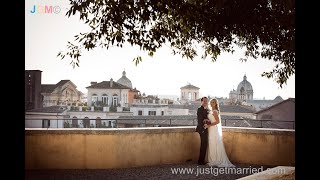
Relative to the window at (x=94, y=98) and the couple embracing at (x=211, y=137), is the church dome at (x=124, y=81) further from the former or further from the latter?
the couple embracing at (x=211, y=137)

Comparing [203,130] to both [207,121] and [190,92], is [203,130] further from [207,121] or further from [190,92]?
[190,92]

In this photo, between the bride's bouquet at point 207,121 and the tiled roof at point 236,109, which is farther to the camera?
the tiled roof at point 236,109

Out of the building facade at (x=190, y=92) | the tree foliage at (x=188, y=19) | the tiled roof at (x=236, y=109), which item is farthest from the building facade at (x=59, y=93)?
the tree foliage at (x=188, y=19)

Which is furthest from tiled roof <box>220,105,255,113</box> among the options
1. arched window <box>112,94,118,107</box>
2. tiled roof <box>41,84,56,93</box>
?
tiled roof <box>41,84,56,93</box>

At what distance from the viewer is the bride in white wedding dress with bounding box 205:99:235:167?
305 inches

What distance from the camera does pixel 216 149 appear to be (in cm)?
784

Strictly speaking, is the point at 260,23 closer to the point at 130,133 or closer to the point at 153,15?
the point at 153,15

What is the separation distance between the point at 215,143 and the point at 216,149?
0.14 m

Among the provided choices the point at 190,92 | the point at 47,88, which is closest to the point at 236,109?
the point at 190,92

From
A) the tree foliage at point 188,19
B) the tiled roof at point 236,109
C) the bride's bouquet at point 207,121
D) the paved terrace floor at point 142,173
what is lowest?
the tiled roof at point 236,109

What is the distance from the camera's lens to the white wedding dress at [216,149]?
25.4 ft

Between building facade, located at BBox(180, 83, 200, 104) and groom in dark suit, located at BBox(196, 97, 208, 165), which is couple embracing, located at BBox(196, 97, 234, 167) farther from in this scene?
building facade, located at BBox(180, 83, 200, 104)

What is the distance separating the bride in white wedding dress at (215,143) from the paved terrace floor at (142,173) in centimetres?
26

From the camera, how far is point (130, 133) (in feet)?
24.2
